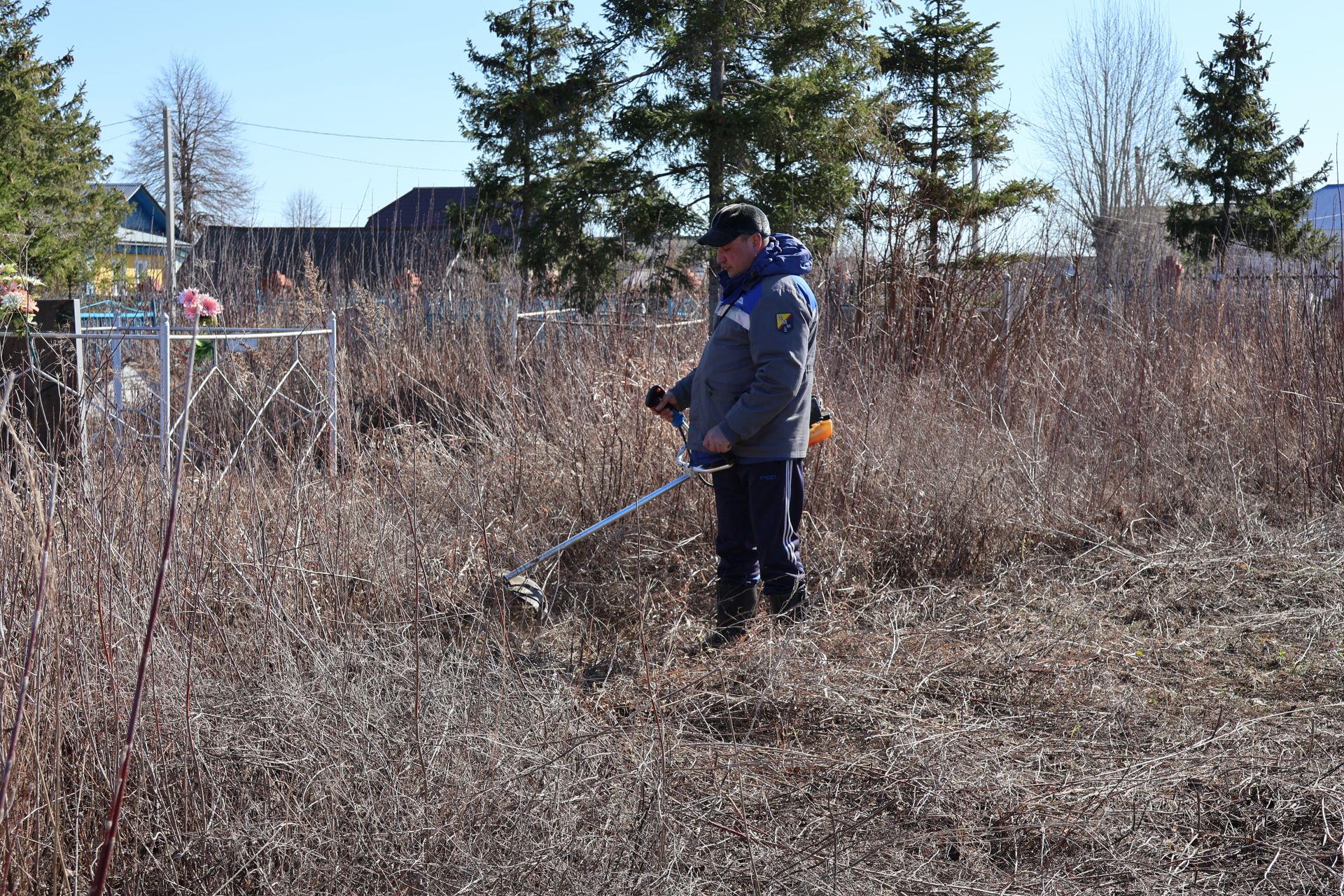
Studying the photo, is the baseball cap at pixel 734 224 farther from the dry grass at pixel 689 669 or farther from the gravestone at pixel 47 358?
the gravestone at pixel 47 358

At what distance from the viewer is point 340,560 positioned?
3.47 metres

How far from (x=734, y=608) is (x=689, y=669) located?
1.40 feet

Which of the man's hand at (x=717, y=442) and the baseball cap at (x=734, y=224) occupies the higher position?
the baseball cap at (x=734, y=224)

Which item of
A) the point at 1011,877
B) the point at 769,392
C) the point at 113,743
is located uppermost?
the point at 769,392

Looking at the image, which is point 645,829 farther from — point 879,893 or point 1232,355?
point 1232,355

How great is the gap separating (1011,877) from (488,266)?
34.7ft

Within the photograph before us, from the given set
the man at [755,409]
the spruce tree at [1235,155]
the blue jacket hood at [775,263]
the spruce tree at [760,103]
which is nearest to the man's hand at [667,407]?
the man at [755,409]

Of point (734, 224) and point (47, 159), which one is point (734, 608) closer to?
point (734, 224)

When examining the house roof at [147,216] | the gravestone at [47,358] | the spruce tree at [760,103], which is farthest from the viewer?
the house roof at [147,216]

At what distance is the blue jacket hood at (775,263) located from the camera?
3777 mm

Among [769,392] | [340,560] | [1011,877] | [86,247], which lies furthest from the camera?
[86,247]

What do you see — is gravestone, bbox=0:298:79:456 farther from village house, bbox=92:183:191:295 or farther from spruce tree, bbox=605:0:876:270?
village house, bbox=92:183:191:295

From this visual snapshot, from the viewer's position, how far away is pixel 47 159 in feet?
61.3

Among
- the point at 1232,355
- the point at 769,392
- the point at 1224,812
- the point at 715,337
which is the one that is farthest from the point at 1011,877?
the point at 1232,355
